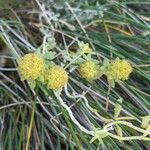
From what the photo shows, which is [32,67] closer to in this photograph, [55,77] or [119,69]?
[55,77]

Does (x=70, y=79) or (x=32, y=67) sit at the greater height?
(x=32, y=67)

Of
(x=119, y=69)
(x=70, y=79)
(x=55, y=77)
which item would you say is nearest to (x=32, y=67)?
(x=55, y=77)

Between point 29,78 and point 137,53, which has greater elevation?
point 29,78

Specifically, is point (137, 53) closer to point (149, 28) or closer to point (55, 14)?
point (149, 28)

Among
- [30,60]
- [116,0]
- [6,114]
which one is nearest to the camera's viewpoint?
[30,60]

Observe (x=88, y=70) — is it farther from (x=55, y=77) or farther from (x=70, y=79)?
(x=70, y=79)

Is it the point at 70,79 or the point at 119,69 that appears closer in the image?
the point at 119,69

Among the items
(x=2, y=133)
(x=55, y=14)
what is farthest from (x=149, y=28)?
(x=2, y=133)
